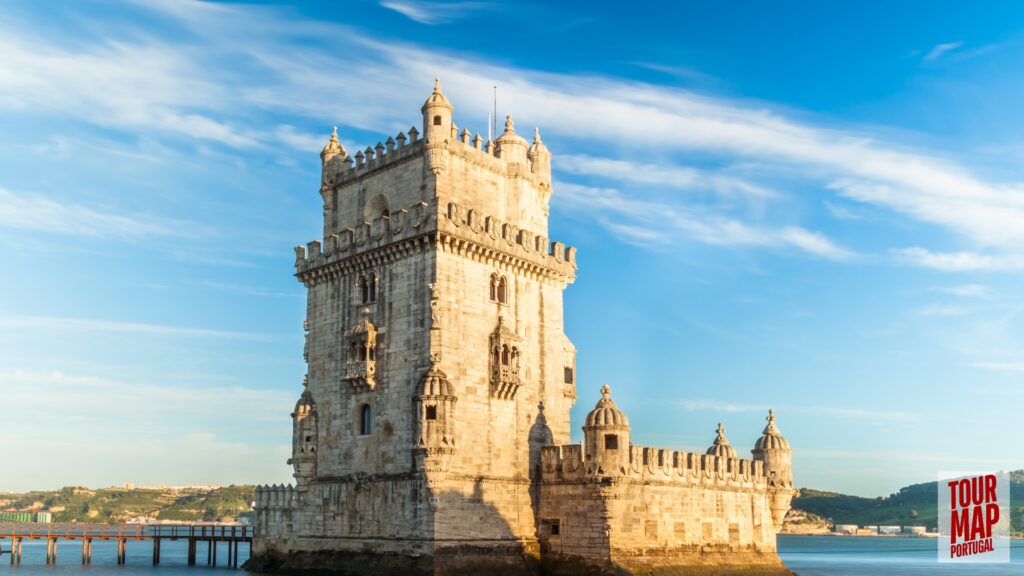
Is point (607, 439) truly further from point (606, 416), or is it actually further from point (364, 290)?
point (364, 290)

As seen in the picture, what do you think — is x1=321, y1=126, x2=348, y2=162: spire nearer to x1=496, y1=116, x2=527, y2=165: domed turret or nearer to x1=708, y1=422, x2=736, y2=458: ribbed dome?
x1=496, y1=116, x2=527, y2=165: domed turret

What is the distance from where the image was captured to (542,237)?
53406mm

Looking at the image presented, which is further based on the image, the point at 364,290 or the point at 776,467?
the point at 776,467

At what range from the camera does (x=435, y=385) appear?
4538 cm

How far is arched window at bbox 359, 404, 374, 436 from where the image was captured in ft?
161

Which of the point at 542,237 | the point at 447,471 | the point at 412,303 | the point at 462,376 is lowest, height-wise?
the point at 447,471

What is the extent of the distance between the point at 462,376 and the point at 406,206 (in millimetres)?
9064

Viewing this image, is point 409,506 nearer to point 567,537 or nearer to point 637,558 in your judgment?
point 567,537

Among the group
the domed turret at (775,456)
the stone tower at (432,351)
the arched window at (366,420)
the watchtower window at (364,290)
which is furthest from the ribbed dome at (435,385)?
the domed turret at (775,456)

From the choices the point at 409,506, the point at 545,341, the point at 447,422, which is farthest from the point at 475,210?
the point at 409,506

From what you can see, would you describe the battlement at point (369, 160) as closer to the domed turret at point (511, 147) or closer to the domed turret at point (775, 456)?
the domed turret at point (511, 147)

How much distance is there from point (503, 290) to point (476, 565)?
13364 mm

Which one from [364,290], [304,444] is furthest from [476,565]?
[364,290]

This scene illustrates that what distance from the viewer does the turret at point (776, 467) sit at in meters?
59.3
